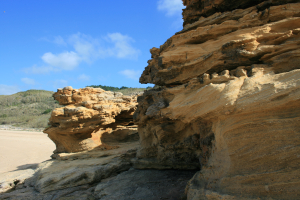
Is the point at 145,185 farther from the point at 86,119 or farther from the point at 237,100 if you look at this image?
the point at 86,119

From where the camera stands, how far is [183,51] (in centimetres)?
536

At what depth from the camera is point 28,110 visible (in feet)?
153

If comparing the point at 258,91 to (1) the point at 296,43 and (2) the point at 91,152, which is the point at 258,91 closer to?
(1) the point at 296,43

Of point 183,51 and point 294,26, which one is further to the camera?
point 183,51

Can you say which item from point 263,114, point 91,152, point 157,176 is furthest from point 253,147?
point 91,152

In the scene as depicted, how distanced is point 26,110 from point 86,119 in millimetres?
45756

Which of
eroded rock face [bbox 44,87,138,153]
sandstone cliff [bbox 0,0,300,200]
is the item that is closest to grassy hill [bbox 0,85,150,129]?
eroded rock face [bbox 44,87,138,153]

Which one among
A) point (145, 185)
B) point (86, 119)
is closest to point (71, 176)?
point (86, 119)

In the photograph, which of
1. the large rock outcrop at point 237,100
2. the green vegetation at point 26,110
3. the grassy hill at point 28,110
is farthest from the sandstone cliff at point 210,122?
the green vegetation at point 26,110

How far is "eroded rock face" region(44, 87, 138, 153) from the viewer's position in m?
8.56

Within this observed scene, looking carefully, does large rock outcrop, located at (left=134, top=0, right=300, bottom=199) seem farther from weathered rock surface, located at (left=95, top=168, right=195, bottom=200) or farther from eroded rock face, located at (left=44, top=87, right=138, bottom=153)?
eroded rock face, located at (left=44, top=87, right=138, bottom=153)

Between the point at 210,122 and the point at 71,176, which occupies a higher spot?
the point at 210,122

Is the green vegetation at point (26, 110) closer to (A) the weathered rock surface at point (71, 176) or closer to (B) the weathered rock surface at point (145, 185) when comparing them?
(A) the weathered rock surface at point (71, 176)

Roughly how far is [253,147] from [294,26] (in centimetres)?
273
